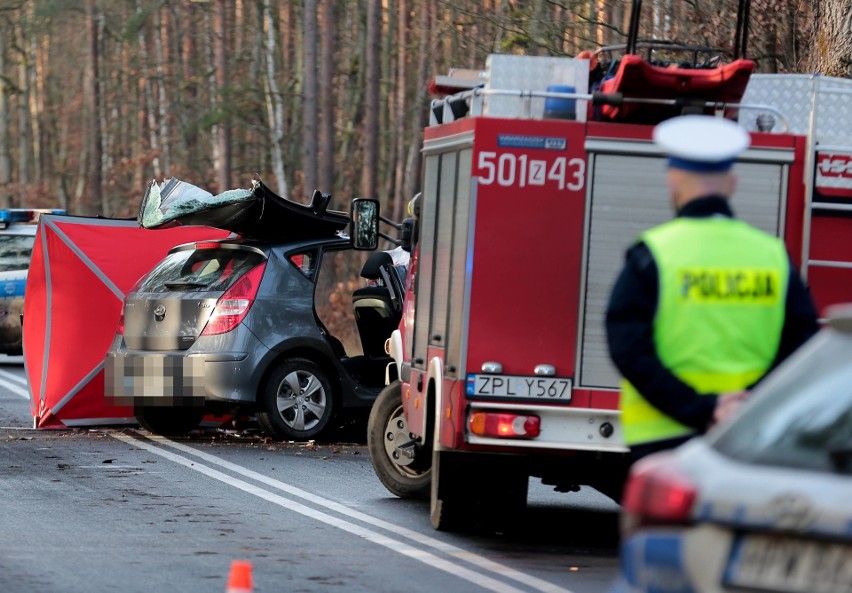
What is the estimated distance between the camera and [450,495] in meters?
9.13

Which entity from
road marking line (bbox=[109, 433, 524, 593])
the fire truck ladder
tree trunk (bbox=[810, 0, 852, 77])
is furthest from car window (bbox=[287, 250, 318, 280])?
the fire truck ladder

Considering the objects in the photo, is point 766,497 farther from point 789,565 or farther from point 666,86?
point 666,86

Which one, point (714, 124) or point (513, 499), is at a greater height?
point (714, 124)

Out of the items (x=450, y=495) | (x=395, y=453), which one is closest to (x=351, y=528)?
(x=450, y=495)

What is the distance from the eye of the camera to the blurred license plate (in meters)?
3.75

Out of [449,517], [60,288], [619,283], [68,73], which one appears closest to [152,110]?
[68,73]

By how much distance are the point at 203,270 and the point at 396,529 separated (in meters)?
4.76

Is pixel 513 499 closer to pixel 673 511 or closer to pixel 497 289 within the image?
pixel 497 289

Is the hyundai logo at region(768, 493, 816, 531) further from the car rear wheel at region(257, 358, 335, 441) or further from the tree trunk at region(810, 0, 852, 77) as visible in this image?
the tree trunk at region(810, 0, 852, 77)

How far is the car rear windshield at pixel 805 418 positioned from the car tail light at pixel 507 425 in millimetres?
4181

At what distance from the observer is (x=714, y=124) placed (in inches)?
196

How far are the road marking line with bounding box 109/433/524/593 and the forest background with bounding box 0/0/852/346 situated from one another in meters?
6.52

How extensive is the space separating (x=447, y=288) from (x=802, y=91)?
2.07m

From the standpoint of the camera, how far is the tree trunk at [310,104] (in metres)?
32.4
